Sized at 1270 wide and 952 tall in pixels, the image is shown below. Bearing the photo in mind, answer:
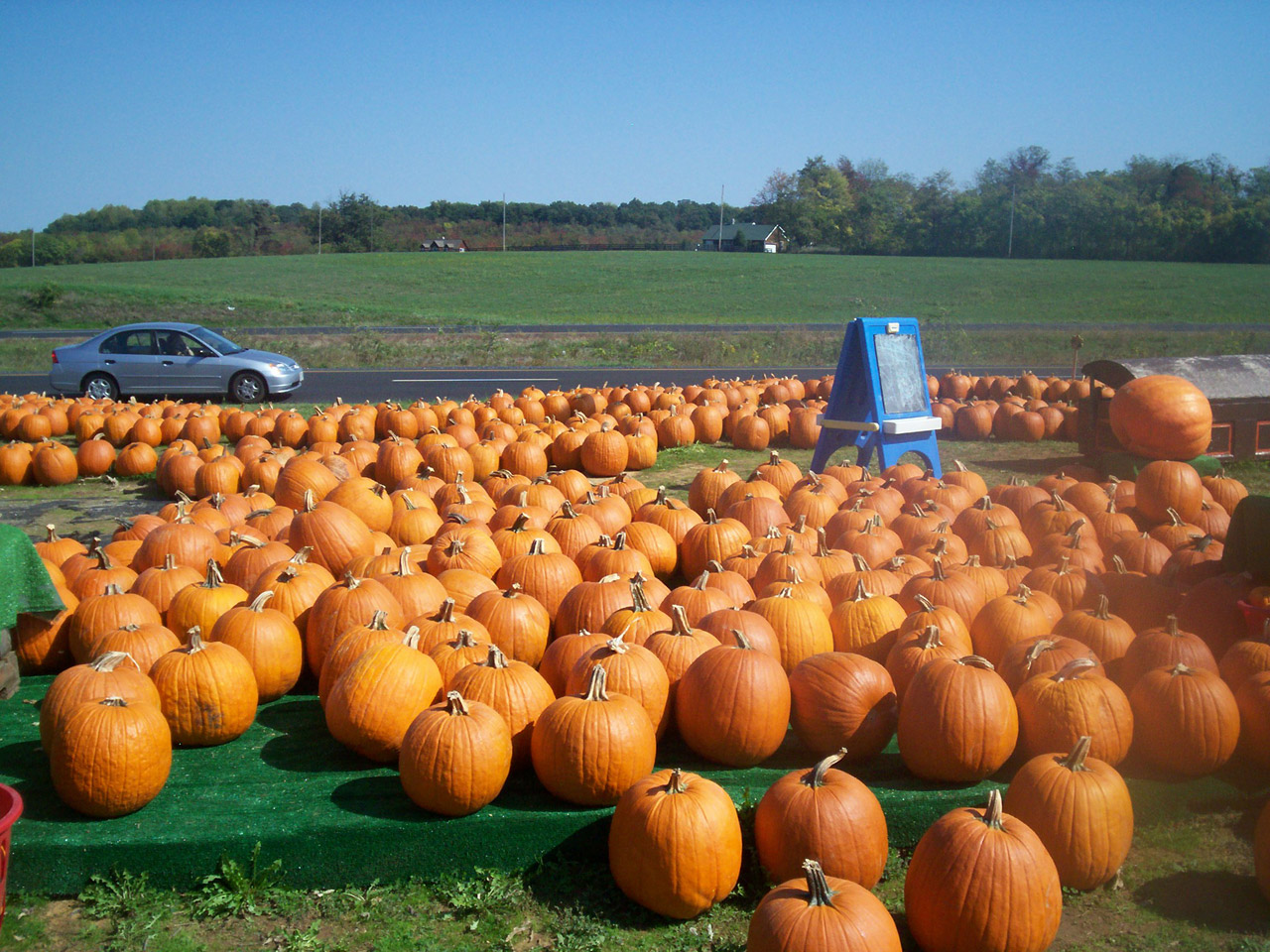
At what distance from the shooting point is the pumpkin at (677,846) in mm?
3135

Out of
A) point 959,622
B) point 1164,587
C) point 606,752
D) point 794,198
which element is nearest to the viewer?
point 606,752

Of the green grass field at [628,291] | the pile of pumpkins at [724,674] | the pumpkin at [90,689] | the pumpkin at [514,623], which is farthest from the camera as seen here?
the green grass field at [628,291]

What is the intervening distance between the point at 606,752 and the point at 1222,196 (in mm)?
73796

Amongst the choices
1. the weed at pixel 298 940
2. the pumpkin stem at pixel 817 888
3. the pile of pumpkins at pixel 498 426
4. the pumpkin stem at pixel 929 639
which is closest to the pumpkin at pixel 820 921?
the pumpkin stem at pixel 817 888

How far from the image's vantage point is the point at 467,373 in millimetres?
25078

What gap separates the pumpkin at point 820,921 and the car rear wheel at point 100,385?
17899 millimetres

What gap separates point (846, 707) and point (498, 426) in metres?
7.82

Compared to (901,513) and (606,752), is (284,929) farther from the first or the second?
(901,513)

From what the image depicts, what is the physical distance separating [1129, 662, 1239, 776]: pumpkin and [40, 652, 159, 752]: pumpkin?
401cm

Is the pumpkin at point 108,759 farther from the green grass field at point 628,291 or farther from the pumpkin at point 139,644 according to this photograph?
the green grass field at point 628,291

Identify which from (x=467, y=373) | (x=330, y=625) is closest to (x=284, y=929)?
(x=330, y=625)

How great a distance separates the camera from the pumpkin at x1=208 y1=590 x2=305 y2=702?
451cm

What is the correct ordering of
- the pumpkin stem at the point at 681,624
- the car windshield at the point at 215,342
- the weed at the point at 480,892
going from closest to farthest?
the weed at the point at 480,892 < the pumpkin stem at the point at 681,624 < the car windshield at the point at 215,342

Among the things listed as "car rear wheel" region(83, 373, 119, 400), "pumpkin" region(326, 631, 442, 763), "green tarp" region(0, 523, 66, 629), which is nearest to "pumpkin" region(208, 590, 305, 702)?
"pumpkin" region(326, 631, 442, 763)
